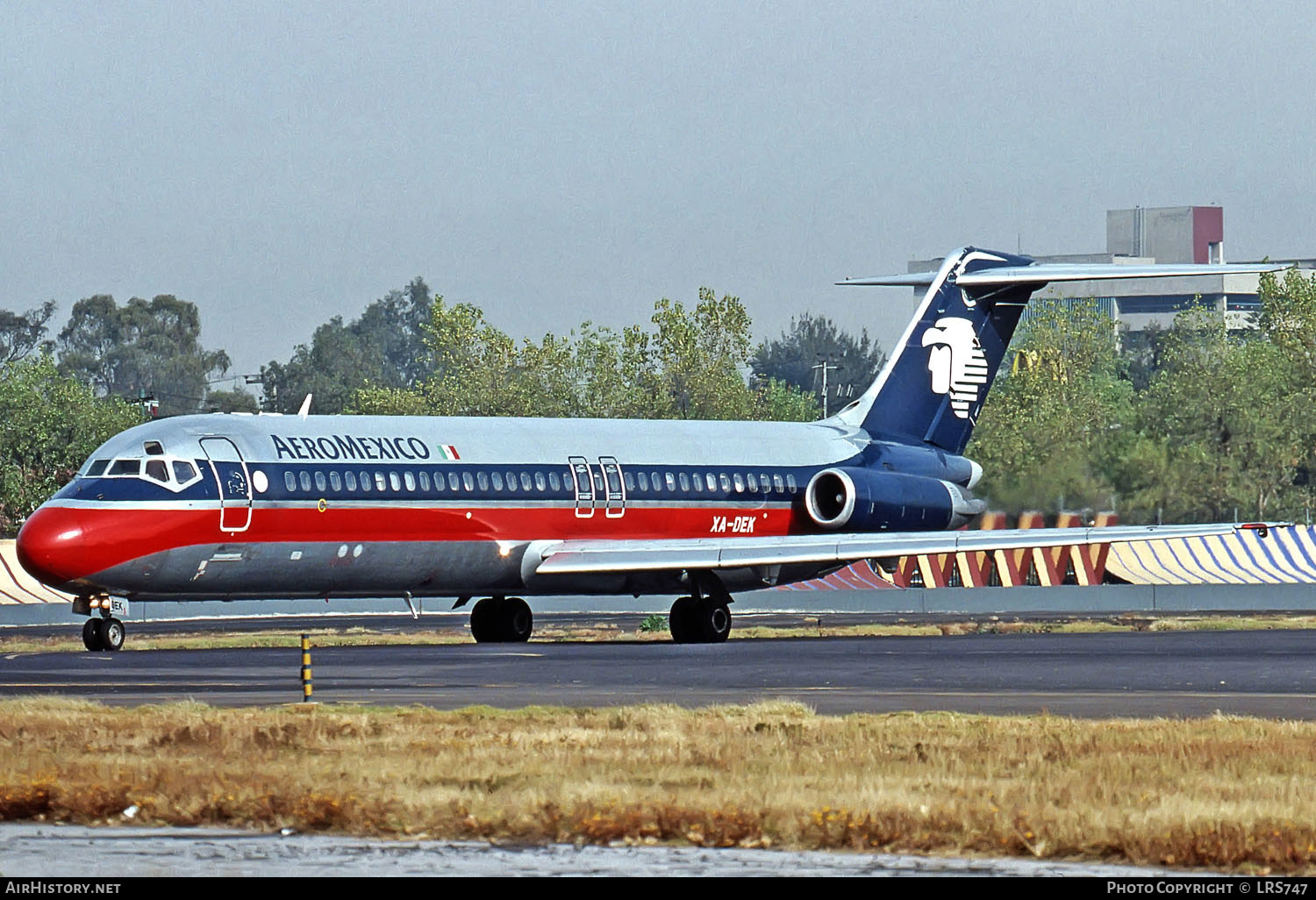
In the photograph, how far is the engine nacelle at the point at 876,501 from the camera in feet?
137

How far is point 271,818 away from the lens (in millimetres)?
13148

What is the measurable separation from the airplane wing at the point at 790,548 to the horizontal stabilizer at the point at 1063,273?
182 inches

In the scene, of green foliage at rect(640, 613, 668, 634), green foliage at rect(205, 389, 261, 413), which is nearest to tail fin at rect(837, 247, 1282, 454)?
green foliage at rect(640, 613, 668, 634)

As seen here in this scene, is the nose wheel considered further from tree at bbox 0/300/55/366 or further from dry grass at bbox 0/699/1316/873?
tree at bbox 0/300/55/366

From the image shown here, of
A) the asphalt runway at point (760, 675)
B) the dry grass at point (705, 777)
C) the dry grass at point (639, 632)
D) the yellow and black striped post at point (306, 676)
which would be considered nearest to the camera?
the dry grass at point (705, 777)

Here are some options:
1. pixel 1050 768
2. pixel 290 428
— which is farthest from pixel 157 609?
pixel 1050 768

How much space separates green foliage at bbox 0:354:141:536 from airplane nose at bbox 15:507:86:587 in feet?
194

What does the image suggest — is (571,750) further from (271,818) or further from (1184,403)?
(1184,403)

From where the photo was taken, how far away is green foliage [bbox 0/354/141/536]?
90250 millimetres

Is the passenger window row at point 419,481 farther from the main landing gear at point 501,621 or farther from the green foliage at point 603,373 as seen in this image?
the green foliage at point 603,373

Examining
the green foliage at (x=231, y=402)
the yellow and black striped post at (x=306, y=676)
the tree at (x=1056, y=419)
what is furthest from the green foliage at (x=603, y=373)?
the yellow and black striped post at (x=306, y=676)

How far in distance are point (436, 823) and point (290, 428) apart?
23.2m

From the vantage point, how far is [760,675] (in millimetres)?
26672

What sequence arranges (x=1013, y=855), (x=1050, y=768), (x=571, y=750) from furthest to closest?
(x=571, y=750) → (x=1050, y=768) → (x=1013, y=855)
